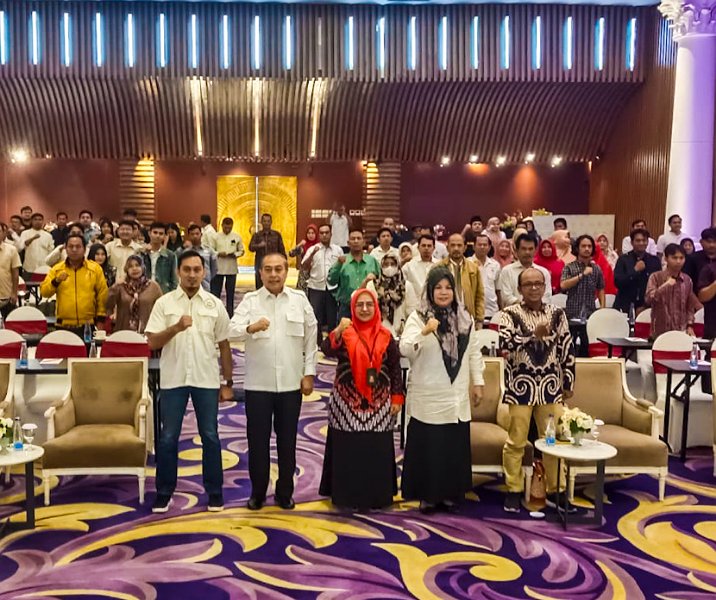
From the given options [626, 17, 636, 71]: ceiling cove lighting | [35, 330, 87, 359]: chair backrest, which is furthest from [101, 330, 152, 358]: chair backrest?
→ [626, 17, 636, 71]: ceiling cove lighting

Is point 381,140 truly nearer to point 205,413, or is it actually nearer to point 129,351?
point 129,351

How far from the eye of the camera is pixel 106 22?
49.4 feet

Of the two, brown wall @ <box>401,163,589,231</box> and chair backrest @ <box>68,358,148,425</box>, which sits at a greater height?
brown wall @ <box>401,163,589,231</box>

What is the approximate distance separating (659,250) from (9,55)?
1115cm

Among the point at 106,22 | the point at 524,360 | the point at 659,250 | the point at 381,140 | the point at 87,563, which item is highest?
the point at 106,22

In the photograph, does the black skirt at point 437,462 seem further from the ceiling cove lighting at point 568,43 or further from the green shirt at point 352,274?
the ceiling cove lighting at point 568,43

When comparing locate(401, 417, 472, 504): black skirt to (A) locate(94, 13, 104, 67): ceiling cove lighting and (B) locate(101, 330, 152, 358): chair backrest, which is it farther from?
(A) locate(94, 13, 104, 67): ceiling cove lighting

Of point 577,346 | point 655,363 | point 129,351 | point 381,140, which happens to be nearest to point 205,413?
point 129,351

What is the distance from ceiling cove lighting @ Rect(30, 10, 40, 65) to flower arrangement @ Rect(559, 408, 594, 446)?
13114 millimetres

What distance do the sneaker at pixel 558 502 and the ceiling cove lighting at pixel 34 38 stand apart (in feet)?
42.6

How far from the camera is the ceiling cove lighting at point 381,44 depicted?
1525 centimetres

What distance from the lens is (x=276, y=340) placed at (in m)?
5.03

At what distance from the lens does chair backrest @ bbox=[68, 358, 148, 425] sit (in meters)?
5.67

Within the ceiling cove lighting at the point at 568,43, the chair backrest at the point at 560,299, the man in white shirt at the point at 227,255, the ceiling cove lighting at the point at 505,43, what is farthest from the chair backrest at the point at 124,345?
the ceiling cove lighting at the point at 568,43
